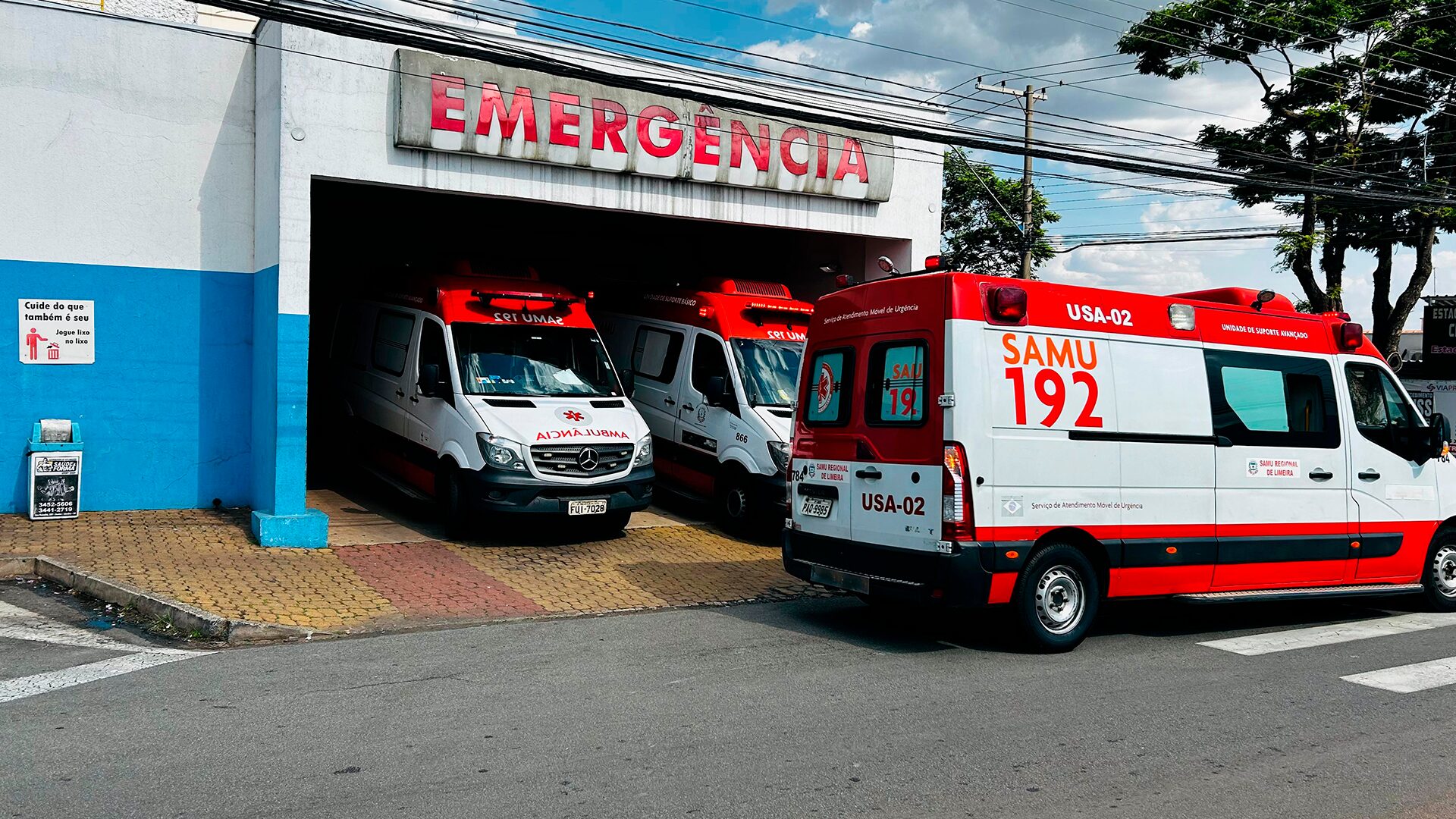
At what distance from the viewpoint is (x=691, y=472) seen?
1359 cm

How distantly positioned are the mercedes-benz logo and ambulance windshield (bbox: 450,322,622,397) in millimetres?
1013

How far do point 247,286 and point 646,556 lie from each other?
5.10 m

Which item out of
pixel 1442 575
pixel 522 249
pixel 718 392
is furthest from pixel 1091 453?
pixel 522 249

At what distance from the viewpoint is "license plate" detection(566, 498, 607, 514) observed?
1133 centimetres

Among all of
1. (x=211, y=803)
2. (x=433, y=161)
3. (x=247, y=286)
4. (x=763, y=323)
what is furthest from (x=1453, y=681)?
(x=247, y=286)

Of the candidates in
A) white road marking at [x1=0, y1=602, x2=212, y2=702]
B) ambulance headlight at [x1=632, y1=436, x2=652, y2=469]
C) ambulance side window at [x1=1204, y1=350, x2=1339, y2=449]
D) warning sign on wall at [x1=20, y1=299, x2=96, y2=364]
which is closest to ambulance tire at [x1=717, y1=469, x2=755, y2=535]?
ambulance headlight at [x1=632, y1=436, x2=652, y2=469]

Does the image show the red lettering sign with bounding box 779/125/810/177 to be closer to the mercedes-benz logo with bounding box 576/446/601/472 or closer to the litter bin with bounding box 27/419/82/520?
the mercedes-benz logo with bounding box 576/446/601/472

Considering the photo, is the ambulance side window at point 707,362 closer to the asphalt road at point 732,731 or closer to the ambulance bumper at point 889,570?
the ambulance bumper at point 889,570

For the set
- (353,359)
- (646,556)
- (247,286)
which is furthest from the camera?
(353,359)

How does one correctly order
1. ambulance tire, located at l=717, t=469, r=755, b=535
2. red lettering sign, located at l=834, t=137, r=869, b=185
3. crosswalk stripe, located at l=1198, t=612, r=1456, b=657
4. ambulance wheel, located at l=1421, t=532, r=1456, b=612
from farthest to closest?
red lettering sign, located at l=834, t=137, r=869, b=185, ambulance tire, located at l=717, t=469, r=755, b=535, ambulance wheel, located at l=1421, t=532, r=1456, b=612, crosswalk stripe, located at l=1198, t=612, r=1456, b=657

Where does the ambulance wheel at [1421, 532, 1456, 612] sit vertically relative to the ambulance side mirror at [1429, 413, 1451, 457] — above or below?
below

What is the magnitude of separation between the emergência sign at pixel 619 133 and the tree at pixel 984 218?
60.4 feet

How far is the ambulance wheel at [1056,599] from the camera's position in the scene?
7.57 meters

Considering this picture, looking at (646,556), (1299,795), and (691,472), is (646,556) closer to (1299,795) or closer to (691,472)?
(691,472)
